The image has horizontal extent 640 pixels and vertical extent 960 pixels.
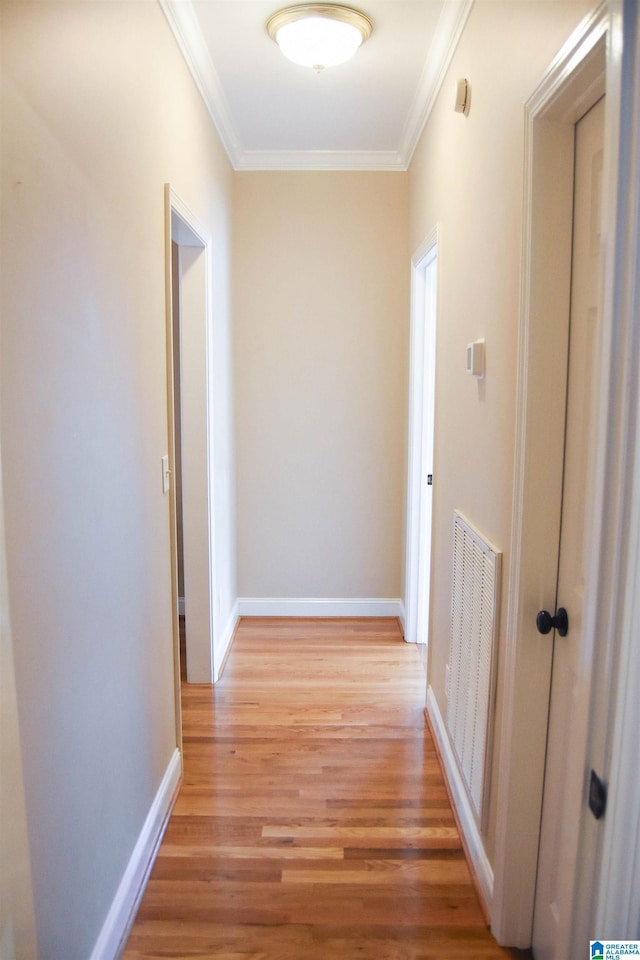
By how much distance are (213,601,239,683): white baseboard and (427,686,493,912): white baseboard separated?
1.08 metres

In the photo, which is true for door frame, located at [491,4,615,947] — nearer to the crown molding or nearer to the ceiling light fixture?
the ceiling light fixture

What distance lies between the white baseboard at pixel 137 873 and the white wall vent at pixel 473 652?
0.99 metres

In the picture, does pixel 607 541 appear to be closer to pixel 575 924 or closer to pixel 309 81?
pixel 575 924

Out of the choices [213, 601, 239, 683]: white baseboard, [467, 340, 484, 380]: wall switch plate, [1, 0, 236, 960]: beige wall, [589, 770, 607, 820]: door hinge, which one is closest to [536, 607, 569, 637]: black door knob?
[589, 770, 607, 820]: door hinge

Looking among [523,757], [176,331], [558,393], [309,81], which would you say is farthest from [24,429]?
[176,331]

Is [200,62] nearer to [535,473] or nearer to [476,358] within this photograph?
[476,358]

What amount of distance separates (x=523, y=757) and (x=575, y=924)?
0.63 metres

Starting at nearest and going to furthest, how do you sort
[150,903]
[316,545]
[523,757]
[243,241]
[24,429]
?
[24,429]
[523,757]
[150,903]
[243,241]
[316,545]

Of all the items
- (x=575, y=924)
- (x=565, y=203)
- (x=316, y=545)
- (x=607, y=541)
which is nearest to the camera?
(x=607, y=541)

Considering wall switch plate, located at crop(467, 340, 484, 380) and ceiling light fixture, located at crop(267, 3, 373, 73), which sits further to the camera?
ceiling light fixture, located at crop(267, 3, 373, 73)

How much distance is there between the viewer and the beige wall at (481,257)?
4.91 ft

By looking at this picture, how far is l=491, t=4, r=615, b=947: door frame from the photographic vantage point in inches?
54.1

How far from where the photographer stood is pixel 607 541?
2.69 feet

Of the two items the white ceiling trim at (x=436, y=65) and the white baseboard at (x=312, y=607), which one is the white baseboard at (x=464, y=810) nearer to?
the white baseboard at (x=312, y=607)
